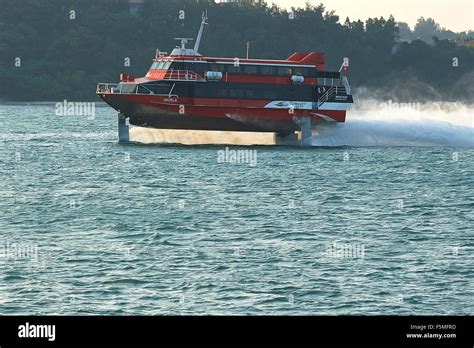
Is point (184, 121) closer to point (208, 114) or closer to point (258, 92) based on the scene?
point (208, 114)

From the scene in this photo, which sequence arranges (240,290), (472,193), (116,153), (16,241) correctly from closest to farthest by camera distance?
1. (240,290)
2. (16,241)
3. (472,193)
4. (116,153)

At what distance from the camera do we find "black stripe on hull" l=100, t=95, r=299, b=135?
2869 inches

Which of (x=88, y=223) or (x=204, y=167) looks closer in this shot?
(x=88, y=223)

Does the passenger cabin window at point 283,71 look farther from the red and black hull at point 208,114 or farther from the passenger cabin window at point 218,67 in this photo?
the passenger cabin window at point 218,67

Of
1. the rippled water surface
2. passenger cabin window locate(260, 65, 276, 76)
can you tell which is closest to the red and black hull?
passenger cabin window locate(260, 65, 276, 76)

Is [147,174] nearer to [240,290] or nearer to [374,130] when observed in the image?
[374,130]

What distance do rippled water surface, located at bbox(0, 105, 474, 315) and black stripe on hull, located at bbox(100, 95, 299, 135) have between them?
3.46 metres

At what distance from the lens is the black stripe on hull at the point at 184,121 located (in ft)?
239

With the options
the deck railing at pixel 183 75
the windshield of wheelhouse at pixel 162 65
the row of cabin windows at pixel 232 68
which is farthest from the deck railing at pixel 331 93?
the windshield of wheelhouse at pixel 162 65

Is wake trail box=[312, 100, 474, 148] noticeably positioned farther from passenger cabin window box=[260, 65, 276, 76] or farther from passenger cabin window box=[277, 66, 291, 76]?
passenger cabin window box=[260, 65, 276, 76]

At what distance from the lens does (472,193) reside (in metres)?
54.7
